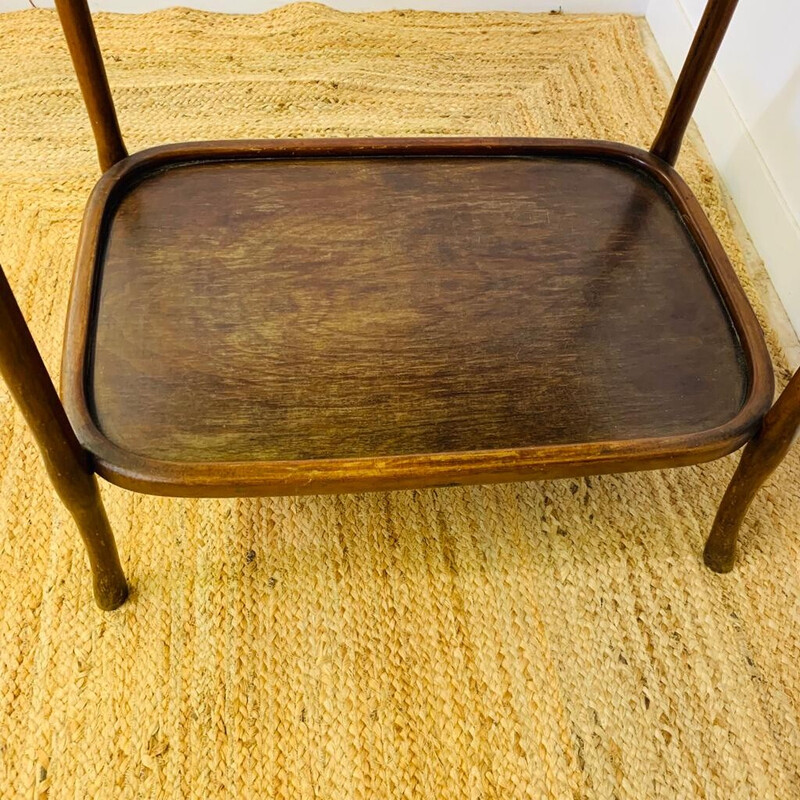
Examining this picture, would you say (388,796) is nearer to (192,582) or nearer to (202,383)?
(192,582)

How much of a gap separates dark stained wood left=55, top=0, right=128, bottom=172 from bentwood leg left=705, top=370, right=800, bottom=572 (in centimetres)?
64

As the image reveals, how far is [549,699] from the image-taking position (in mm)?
770

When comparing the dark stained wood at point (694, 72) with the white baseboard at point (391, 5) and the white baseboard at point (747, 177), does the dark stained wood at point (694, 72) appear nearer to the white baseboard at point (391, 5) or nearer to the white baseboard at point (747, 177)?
the white baseboard at point (747, 177)

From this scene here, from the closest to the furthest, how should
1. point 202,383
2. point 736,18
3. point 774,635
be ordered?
point 202,383 → point 774,635 → point 736,18

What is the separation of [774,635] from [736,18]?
83 cm

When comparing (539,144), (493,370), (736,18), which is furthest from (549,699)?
(736,18)

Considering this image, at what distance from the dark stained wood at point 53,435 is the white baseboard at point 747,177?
818 mm

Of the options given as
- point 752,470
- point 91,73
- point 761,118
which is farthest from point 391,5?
point 752,470

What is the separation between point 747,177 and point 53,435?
943 millimetres

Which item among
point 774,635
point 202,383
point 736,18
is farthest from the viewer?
point 736,18

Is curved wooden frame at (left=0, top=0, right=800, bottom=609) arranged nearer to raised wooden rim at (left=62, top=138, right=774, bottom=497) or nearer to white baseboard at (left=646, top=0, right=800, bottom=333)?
raised wooden rim at (left=62, top=138, right=774, bottom=497)

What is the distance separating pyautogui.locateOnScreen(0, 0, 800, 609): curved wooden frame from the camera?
0.63 metres

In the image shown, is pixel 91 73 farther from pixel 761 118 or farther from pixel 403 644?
pixel 761 118

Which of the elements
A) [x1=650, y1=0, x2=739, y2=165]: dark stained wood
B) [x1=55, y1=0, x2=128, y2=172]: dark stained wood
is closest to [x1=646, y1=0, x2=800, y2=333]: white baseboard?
[x1=650, y1=0, x2=739, y2=165]: dark stained wood
